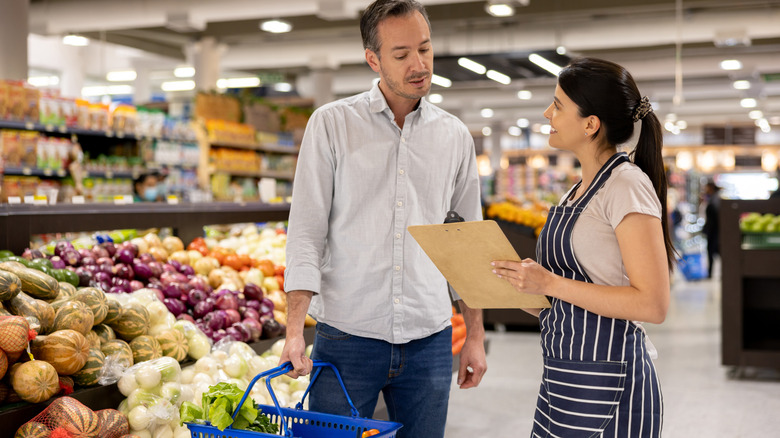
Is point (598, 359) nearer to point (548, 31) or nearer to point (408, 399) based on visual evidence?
point (408, 399)

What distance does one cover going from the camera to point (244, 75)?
18.3 metres

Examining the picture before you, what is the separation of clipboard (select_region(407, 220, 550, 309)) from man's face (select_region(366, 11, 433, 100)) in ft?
1.48

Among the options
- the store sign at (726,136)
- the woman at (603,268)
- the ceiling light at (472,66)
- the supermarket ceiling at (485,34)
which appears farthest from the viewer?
the store sign at (726,136)

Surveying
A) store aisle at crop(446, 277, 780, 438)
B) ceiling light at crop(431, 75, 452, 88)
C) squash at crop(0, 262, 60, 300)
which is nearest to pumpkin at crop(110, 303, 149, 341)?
squash at crop(0, 262, 60, 300)

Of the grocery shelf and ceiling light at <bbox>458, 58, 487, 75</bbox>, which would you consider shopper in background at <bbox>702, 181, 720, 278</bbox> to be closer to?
ceiling light at <bbox>458, 58, 487, 75</bbox>

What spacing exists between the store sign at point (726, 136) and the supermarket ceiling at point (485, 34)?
5339 mm

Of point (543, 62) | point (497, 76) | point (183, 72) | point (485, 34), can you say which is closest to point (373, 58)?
point (543, 62)

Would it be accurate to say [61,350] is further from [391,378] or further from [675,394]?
[675,394]

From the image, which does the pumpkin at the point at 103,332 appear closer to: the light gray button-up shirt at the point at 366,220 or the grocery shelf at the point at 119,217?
the grocery shelf at the point at 119,217

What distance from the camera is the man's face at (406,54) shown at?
6.23 ft

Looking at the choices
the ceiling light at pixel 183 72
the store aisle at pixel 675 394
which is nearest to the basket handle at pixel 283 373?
the store aisle at pixel 675 394

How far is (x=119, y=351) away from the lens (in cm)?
258

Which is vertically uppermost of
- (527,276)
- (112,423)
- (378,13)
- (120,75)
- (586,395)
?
(120,75)

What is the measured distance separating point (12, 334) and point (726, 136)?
25.7 m
